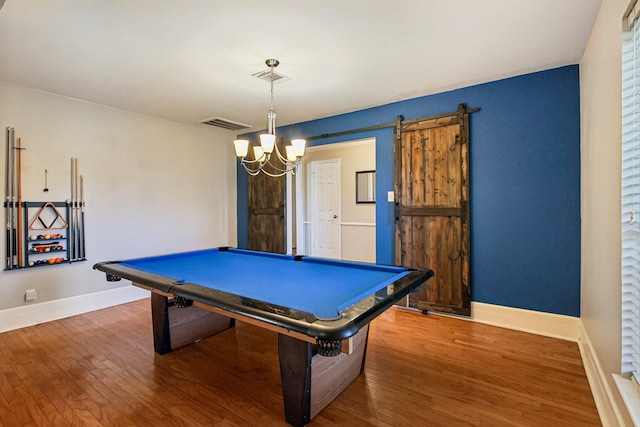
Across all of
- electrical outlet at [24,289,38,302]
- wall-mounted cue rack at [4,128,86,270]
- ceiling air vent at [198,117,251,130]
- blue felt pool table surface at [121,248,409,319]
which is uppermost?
ceiling air vent at [198,117,251,130]

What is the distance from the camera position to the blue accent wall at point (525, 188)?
8.78ft

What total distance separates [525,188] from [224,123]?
3.79 metres

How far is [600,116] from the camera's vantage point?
75.9 inches

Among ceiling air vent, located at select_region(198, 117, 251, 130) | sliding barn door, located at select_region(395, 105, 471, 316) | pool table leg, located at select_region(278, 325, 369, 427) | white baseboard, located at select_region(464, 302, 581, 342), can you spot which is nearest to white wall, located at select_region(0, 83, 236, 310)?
ceiling air vent, located at select_region(198, 117, 251, 130)

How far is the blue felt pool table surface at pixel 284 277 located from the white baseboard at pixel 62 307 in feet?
5.08

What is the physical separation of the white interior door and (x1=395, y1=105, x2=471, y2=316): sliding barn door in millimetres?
2480

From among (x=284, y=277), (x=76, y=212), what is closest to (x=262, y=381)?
(x=284, y=277)

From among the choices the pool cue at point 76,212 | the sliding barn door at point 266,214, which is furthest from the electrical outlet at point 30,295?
the sliding barn door at point 266,214

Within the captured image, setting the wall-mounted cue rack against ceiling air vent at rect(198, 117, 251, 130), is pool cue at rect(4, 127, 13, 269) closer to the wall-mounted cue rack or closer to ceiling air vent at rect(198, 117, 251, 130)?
the wall-mounted cue rack

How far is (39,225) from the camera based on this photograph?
3.24 meters

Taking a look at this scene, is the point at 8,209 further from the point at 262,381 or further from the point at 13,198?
the point at 262,381

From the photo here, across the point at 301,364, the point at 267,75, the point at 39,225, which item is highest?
the point at 267,75

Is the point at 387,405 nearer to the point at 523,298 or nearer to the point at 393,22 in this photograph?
the point at 523,298

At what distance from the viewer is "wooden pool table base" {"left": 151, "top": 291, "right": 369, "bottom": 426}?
163 cm
